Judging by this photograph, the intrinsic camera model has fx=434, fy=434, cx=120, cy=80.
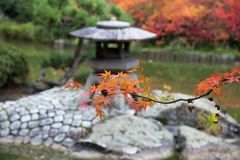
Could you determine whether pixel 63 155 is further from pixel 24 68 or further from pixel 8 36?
pixel 8 36

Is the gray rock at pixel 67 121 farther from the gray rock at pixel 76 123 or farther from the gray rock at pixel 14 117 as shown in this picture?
the gray rock at pixel 14 117

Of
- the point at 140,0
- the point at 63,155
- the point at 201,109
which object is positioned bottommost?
the point at 63,155

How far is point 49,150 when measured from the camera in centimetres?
730

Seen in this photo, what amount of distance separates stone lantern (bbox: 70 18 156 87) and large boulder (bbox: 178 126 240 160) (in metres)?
1.95

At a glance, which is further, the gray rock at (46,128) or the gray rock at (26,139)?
the gray rock at (46,128)

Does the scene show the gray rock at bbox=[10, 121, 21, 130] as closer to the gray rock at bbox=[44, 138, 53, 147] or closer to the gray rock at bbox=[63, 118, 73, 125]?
the gray rock at bbox=[44, 138, 53, 147]

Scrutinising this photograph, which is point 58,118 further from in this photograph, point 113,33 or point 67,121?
point 113,33

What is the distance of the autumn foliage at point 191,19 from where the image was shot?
631 inches

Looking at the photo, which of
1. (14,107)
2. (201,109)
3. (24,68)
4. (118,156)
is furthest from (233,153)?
(24,68)

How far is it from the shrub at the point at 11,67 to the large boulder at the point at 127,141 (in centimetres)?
318

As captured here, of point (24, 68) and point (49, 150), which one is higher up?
point (24, 68)

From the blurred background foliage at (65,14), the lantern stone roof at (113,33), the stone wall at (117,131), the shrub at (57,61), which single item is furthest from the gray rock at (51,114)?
the shrub at (57,61)

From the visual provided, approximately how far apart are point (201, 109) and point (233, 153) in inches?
54.7

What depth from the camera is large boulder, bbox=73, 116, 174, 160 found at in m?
7.04
